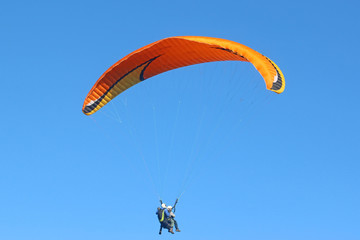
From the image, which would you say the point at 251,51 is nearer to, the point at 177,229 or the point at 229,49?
the point at 229,49

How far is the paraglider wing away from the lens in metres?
30.2

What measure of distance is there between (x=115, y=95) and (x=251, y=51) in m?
6.95

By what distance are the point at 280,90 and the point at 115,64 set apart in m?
7.39

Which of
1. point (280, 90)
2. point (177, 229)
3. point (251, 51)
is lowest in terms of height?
point (177, 229)

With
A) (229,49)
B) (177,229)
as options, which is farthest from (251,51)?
(177,229)

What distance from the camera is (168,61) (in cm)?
3362

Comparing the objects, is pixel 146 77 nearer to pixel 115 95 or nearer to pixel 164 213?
pixel 115 95

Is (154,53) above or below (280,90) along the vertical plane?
above

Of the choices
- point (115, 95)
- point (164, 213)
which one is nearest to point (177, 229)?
point (164, 213)

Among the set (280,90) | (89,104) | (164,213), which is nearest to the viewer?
(280,90)

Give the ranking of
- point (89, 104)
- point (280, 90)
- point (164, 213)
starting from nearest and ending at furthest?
point (280, 90), point (164, 213), point (89, 104)

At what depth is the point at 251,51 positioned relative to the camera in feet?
100

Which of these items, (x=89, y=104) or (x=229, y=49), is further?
(x=89, y=104)

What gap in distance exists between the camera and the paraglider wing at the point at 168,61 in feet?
98.9
